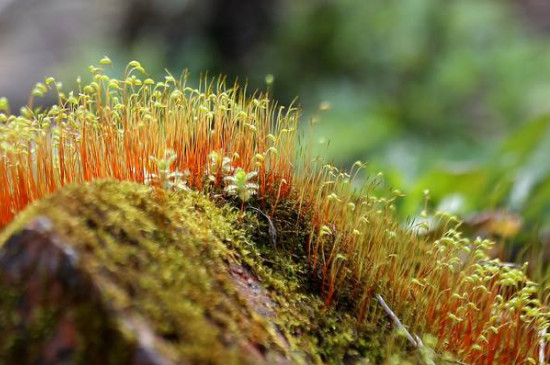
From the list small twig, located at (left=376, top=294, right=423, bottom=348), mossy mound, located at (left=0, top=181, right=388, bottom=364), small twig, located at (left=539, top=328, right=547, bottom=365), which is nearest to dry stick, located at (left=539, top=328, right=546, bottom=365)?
small twig, located at (left=539, top=328, right=547, bottom=365)

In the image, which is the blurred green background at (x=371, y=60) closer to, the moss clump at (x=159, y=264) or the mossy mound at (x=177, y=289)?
the mossy mound at (x=177, y=289)

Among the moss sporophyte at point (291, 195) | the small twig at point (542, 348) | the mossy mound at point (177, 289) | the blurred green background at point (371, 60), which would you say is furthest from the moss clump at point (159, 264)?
the blurred green background at point (371, 60)

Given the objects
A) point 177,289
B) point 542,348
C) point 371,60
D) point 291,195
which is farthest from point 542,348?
point 371,60

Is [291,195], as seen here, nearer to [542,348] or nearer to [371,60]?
[542,348]

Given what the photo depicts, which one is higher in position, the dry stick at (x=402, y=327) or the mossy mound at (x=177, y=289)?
the mossy mound at (x=177, y=289)

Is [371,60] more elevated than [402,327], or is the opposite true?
[402,327]

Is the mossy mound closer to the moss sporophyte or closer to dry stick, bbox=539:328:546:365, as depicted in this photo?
the moss sporophyte

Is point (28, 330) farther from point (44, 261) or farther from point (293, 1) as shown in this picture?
point (293, 1)
